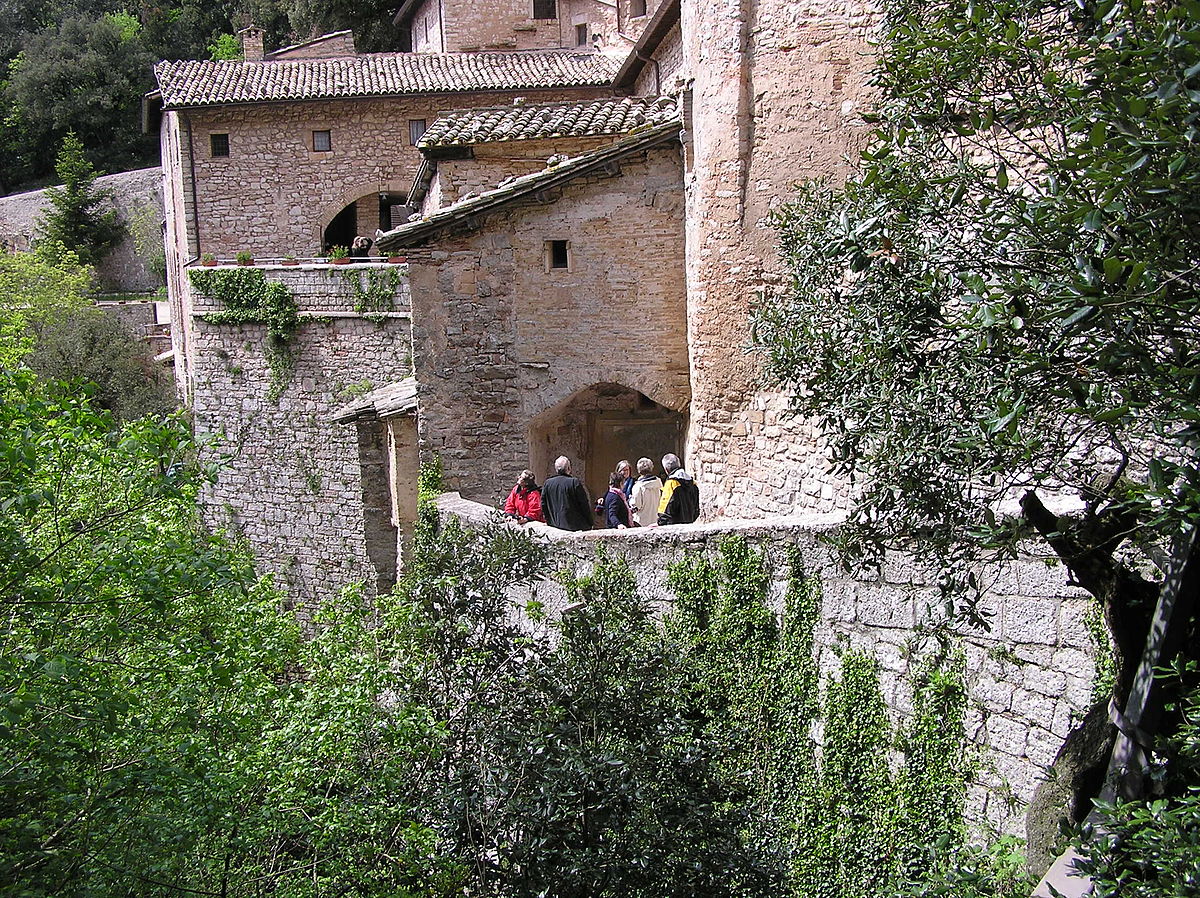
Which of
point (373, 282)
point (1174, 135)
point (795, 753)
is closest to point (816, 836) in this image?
point (795, 753)

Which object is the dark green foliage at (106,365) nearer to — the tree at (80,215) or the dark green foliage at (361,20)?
the tree at (80,215)

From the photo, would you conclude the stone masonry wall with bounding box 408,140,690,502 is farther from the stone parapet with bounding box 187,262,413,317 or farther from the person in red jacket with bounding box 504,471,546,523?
the stone parapet with bounding box 187,262,413,317

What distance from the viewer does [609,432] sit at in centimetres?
1534

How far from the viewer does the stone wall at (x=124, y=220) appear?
40188 millimetres

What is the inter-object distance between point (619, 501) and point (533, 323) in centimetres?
285

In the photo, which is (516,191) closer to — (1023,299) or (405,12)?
(1023,299)

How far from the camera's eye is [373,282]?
19.3 meters

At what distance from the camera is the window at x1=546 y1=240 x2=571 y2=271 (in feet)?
44.6

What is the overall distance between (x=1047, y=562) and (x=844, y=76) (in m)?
5.34

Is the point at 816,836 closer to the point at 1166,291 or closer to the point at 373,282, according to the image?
the point at 1166,291

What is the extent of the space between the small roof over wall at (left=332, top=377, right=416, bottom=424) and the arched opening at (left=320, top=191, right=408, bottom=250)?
9.96 m

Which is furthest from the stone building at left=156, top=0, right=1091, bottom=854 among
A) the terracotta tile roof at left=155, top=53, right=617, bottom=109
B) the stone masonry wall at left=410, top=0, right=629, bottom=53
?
the stone masonry wall at left=410, top=0, right=629, bottom=53

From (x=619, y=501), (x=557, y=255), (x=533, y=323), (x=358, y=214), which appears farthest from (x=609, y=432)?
(x=358, y=214)

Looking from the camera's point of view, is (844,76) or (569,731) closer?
(569,731)
